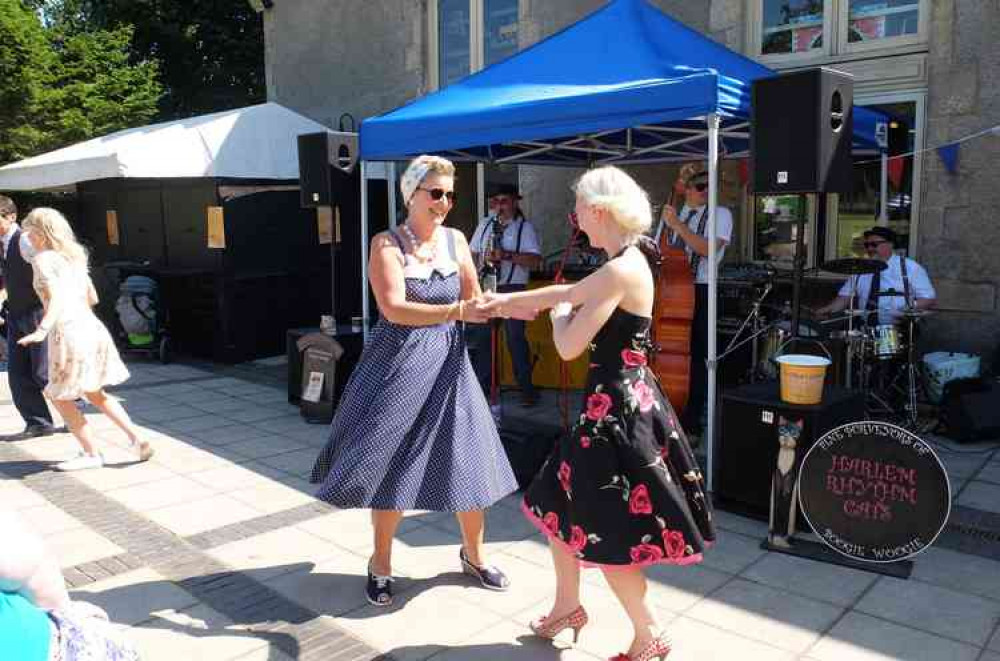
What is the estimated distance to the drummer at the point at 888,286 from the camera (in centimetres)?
584

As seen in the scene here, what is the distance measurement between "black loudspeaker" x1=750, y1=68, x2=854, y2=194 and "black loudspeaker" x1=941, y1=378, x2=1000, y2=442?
2.17 meters

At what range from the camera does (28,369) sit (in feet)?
19.3

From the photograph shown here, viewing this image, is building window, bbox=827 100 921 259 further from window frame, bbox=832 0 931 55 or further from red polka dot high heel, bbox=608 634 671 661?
red polka dot high heel, bbox=608 634 671 661

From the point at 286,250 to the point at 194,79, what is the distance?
14.7m

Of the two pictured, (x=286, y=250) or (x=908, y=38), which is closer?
(x=908, y=38)

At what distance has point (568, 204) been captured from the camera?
28.5 ft

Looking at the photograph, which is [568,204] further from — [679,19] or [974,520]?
[974,520]

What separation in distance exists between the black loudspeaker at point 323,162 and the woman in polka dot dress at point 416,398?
3.74 metres

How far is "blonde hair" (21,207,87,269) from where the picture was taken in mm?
4922

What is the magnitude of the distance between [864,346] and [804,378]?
1924 millimetres

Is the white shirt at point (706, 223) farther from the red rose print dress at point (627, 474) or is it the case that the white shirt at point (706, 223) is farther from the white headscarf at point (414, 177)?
the red rose print dress at point (627, 474)

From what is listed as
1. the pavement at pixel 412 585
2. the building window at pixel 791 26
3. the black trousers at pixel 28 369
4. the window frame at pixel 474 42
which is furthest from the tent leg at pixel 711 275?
the window frame at pixel 474 42

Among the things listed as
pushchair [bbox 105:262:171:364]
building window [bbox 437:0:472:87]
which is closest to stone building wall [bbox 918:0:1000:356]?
building window [bbox 437:0:472:87]

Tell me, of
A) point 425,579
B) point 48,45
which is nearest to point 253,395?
point 425,579
